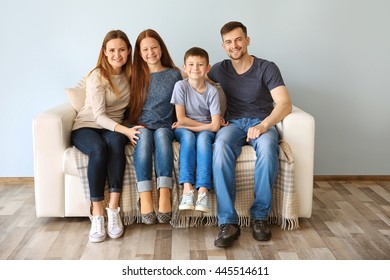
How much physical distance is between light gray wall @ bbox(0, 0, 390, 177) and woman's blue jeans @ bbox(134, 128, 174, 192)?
3.11ft

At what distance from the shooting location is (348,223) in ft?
9.40

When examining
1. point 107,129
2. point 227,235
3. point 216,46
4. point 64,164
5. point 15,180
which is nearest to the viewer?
point 227,235

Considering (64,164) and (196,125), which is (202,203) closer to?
(196,125)

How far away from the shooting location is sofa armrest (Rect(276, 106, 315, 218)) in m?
2.82

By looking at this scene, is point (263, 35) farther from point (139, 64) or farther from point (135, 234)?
point (135, 234)

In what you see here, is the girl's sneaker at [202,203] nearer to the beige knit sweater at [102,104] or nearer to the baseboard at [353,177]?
the beige knit sweater at [102,104]

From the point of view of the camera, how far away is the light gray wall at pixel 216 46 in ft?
11.5

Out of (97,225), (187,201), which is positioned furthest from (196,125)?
(97,225)

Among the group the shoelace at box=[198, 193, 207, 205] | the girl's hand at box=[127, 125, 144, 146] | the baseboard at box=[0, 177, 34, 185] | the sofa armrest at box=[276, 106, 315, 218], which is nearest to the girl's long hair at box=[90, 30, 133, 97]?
the girl's hand at box=[127, 125, 144, 146]

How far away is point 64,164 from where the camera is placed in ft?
9.17

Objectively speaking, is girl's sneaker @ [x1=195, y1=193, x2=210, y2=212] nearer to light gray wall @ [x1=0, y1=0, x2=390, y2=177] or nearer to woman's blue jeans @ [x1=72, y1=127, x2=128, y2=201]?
woman's blue jeans @ [x1=72, y1=127, x2=128, y2=201]

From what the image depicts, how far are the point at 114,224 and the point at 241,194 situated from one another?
0.65 meters

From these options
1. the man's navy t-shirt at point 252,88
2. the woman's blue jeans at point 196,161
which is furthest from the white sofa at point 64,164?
the woman's blue jeans at point 196,161

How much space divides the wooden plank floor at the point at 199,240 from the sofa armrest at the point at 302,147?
0.18 m
